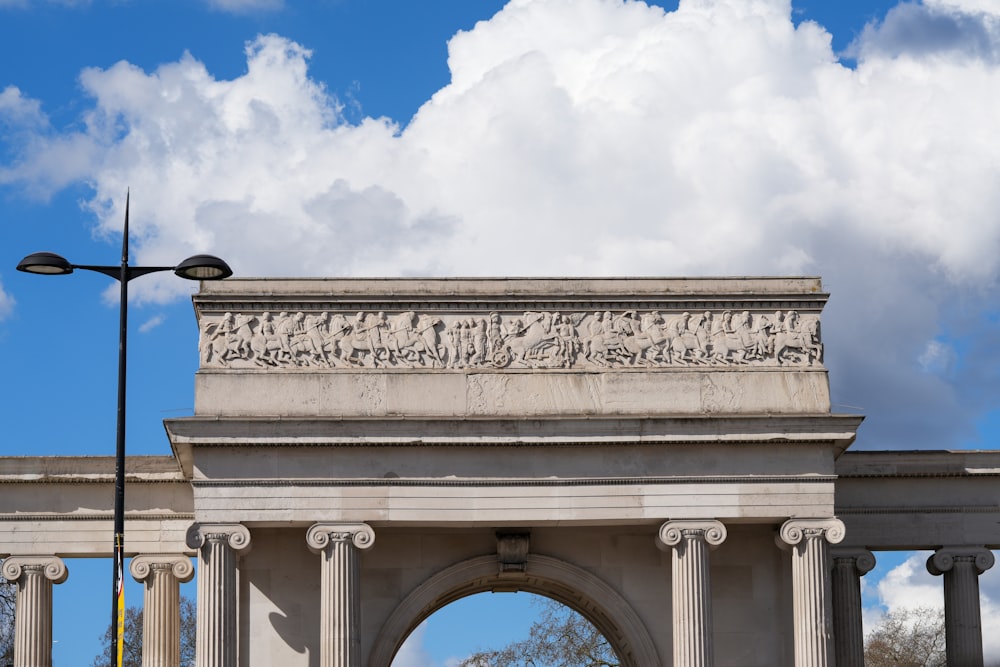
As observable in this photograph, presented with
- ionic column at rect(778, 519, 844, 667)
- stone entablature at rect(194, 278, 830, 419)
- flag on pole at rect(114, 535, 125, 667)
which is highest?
stone entablature at rect(194, 278, 830, 419)

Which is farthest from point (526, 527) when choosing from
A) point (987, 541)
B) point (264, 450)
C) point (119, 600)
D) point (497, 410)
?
point (119, 600)

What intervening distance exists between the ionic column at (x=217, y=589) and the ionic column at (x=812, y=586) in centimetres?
1282

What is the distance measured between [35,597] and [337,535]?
8.61 m

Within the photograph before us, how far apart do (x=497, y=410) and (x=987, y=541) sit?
43.8 ft

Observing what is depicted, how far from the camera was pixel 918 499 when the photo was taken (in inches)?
2042

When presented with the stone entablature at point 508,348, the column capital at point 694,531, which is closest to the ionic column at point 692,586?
the column capital at point 694,531

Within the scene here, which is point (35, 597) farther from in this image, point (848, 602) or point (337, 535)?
point (848, 602)

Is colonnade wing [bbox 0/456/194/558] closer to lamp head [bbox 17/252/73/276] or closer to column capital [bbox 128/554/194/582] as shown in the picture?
column capital [bbox 128/554/194/582]

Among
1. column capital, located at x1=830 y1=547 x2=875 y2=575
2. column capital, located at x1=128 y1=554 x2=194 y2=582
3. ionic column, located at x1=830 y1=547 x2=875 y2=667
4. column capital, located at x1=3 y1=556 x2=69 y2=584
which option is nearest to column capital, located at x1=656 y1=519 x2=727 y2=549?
ionic column, located at x1=830 y1=547 x2=875 y2=667

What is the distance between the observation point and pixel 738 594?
163 ft

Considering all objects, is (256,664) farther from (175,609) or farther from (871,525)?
(871,525)

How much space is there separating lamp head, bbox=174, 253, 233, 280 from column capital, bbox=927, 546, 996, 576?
78.1ft

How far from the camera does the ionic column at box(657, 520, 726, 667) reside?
1857 inches

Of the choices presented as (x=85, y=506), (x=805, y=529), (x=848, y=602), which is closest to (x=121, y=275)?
(x=85, y=506)
